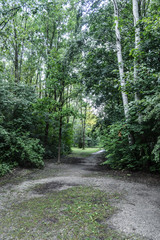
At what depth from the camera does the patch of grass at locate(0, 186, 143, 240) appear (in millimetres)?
2277

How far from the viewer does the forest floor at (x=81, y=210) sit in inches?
91.1

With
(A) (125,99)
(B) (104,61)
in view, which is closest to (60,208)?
(A) (125,99)

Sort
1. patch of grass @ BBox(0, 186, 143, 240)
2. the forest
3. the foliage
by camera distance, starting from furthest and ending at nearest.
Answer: the foliage < the forest < patch of grass @ BBox(0, 186, 143, 240)

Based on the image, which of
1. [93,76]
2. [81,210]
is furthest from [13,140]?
[93,76]

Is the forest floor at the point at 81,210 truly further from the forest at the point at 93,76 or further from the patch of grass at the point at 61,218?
the forest at the point at 93,76

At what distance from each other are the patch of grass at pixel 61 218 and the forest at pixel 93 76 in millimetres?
2712

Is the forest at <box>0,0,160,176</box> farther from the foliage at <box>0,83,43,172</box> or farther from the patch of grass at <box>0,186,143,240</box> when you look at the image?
the patch of grass at <box>0,186,143,240</box>

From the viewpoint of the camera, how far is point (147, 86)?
5.19 m

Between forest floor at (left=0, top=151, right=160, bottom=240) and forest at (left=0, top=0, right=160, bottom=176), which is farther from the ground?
forest at (left=0, top=0, right=160, bottom=176)

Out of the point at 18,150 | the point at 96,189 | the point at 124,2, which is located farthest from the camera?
the point at 124,2

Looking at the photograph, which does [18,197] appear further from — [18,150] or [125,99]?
[125,99]

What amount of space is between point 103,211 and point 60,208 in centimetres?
89

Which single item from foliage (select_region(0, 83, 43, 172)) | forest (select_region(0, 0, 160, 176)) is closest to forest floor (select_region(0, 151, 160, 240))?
forest (select_region(0, 0, 160, 176))

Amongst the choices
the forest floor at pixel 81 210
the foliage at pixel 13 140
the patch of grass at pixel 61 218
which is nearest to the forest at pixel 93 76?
the foliage at pixel 13 140
